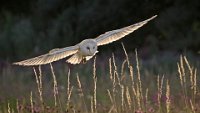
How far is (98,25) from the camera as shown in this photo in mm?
13742

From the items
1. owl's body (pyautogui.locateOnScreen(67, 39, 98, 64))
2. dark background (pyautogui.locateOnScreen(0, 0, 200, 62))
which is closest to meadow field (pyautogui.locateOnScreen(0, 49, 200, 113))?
dark background (pyautogui.locateOnScreen(0, 0, 200, 62))

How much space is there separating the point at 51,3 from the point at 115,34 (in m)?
10.5

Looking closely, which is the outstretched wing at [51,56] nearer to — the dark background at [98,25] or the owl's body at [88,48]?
the owl's body at [88,48]

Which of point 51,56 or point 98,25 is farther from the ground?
point 98,25

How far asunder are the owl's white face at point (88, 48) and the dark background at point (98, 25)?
842cm

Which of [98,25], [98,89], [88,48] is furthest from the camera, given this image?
[98,25]

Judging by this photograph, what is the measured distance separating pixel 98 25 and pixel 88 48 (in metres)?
8.90

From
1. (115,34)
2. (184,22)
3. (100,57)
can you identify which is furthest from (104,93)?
(184,22)

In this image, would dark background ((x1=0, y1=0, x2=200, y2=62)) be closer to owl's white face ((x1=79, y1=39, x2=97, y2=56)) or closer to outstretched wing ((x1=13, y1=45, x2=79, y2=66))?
outstretched wing ((x1=13, y1=45, x2=79, y2=66))

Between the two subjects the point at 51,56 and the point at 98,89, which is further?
the point at 98,89

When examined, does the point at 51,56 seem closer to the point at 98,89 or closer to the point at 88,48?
the point at 88,48

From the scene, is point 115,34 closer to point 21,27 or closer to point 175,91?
point 175,91

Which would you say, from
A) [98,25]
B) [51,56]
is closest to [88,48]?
[51,56]

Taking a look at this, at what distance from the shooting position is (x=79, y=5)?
50.2 feet
